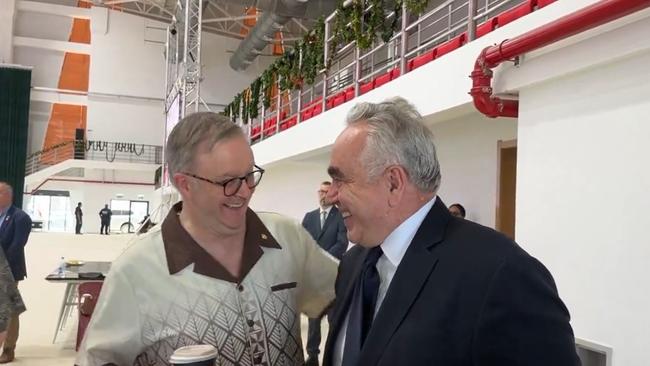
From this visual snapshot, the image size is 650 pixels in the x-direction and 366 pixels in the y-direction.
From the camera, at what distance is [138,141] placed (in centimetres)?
2480

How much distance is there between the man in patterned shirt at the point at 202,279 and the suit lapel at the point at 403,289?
1.44 ft

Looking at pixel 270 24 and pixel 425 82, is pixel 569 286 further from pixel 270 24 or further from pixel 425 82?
pixel 270 24

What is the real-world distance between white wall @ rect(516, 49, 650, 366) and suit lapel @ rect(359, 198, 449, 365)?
1815 mm

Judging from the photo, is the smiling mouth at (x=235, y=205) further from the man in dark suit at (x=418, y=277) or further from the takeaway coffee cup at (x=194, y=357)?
the takeaway coffee cup at (x=194, y=357)

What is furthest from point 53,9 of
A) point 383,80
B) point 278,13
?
point 383,80

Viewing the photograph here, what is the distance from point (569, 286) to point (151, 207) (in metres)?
24.0

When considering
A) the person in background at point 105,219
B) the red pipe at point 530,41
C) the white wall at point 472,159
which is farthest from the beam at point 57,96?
the red pipe at point 530,41

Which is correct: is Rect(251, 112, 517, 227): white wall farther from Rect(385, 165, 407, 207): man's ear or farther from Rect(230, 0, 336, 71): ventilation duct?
Rect(230, 0, 336, 71): ventilation duct

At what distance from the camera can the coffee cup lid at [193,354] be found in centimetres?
111

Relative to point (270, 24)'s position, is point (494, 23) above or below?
below

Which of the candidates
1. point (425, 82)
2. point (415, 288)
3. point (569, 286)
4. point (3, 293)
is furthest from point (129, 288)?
point (425, 82)

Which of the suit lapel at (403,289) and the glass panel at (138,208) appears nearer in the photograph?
the suit lapel at (403,289)

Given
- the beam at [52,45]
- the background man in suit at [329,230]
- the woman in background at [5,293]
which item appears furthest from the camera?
the beam at [52,45]

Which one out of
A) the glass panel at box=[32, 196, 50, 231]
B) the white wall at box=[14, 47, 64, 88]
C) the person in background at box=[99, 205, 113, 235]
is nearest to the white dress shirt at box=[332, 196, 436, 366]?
the person in background at box=[99, 205, 113, 235]
